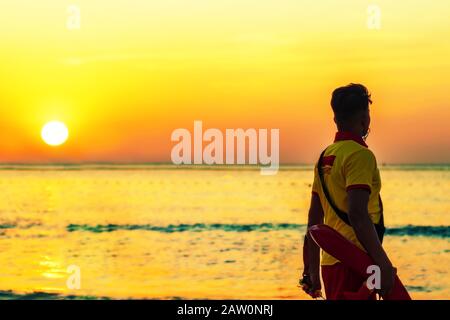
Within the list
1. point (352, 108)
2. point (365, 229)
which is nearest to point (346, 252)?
point (365, 229)

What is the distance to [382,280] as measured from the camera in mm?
3246

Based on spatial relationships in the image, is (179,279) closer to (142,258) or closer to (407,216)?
(142,258)

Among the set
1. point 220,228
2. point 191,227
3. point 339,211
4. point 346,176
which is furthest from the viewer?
point 191,227

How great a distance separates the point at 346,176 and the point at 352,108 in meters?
0.31

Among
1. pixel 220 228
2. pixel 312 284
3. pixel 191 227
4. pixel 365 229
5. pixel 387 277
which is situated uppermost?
pixel 365 229

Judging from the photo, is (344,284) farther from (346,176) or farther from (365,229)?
(346,176)

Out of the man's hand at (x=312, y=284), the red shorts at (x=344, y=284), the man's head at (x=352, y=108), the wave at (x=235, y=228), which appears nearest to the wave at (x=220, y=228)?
the wave at (x=235, y=228)

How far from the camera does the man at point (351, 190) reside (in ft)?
10.7

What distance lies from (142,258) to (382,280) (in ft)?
48.4

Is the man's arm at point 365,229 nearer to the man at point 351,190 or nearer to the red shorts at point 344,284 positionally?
the man at point 351,190

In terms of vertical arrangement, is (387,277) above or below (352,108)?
below

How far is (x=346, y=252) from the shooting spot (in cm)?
337
